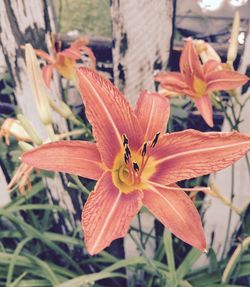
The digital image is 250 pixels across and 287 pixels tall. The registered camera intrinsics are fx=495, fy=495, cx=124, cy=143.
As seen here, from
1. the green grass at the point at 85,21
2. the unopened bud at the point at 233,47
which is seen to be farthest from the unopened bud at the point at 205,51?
the green grass at the point at 85,21

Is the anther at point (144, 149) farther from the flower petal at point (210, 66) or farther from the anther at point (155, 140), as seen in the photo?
the flower petal at point (210, 66)

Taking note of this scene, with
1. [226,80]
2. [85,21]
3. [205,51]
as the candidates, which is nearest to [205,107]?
[226,80]

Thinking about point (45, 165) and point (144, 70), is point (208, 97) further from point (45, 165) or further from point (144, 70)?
point (45, 165)

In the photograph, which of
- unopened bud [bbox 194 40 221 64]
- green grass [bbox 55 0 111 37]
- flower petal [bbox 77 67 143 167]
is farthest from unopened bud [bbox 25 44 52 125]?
green grass [bbox 55 0 111 37]

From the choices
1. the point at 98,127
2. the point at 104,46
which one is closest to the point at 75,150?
the point at 98,127

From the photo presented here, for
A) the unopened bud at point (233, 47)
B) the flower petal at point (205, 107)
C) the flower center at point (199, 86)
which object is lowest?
the flower petal at point (205, 107)

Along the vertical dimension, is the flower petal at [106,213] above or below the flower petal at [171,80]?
below
